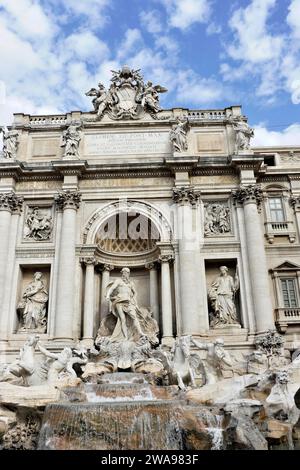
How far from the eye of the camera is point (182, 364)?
14883 mm

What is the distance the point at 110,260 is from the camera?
2073cm

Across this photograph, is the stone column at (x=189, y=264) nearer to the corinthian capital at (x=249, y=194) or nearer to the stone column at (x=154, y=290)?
the stone column at (x=154, y=290)

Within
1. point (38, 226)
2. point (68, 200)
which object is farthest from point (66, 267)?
point (68, 200)

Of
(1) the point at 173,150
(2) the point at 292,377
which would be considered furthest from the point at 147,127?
(2) the point at 292,377

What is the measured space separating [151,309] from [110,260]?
9.97ft

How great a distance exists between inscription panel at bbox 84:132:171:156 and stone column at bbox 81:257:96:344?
18.8 feet

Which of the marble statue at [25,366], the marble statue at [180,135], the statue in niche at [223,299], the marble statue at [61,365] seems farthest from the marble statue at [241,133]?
the marble statue at [25,366]

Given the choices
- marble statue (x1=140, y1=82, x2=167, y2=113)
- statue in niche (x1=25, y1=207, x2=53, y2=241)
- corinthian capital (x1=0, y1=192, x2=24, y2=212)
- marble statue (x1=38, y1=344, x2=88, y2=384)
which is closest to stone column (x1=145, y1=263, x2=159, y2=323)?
marble statue (x1=38, y1=344, x2=88, y2=384)

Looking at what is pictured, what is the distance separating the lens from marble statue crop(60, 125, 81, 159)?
69.1 ft

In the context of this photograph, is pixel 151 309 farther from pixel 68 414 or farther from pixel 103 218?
pixel 68 414

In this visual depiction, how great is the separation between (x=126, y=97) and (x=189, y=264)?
9.87 meters

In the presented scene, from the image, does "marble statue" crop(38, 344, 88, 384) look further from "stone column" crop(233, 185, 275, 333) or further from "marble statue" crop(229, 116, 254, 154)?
"marble statue" crop(229, 116, 254, 154)

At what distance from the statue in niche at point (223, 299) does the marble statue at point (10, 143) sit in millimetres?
11172

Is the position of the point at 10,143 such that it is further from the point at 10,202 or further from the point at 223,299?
the point at 223,299
